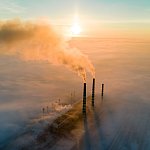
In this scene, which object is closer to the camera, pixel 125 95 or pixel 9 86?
pixel 125 95

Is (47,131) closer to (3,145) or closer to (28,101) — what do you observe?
(3,145)

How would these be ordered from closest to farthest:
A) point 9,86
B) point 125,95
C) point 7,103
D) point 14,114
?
point 14,114, point 7,103, point 125,95, point 9,86

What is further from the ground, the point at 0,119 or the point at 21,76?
the point at 21,76

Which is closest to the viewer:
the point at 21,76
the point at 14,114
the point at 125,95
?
the point at 14,114

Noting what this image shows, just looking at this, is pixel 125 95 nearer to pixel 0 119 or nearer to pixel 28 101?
pixel 28 101

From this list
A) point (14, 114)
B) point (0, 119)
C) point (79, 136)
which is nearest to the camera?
point (79, 136)

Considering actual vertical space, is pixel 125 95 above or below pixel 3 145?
above

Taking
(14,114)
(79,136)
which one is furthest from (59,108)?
(79,136)

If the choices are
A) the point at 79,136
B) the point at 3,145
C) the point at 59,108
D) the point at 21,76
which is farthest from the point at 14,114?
the point at 21,76

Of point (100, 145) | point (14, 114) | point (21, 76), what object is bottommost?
point (100, 145)
